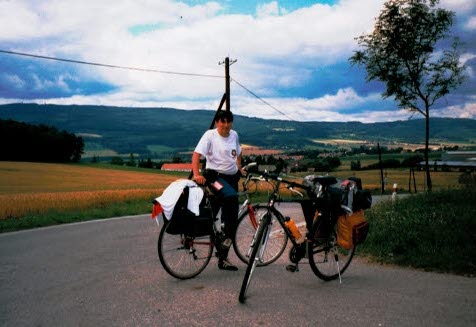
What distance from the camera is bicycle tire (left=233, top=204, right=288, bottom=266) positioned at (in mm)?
6949

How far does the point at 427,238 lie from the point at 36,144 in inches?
2806

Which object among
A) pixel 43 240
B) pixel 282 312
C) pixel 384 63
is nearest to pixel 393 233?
pixel 282 312

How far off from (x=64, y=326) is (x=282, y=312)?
2159 mm

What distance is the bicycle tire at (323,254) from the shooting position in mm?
6238

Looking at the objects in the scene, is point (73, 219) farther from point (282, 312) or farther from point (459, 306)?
point (459, 306)

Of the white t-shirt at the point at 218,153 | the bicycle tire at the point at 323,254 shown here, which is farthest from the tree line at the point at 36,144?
the bicycle tire at the point at 323,254

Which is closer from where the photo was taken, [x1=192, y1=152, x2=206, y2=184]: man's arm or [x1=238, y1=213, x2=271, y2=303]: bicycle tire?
[x1=238, y1=213, x2=271, y2=303]: bicycle tire

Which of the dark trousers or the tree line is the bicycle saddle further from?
the tree line

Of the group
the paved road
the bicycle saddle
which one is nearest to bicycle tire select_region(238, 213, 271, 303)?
the paved road

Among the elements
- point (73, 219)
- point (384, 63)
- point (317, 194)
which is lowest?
point (73, 219)

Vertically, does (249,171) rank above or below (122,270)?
above

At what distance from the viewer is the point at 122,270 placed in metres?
7.09

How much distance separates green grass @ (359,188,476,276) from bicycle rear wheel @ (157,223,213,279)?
2.86m

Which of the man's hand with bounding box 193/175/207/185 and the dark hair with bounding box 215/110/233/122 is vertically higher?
the dark hair with bounding box 215/110/233/122
